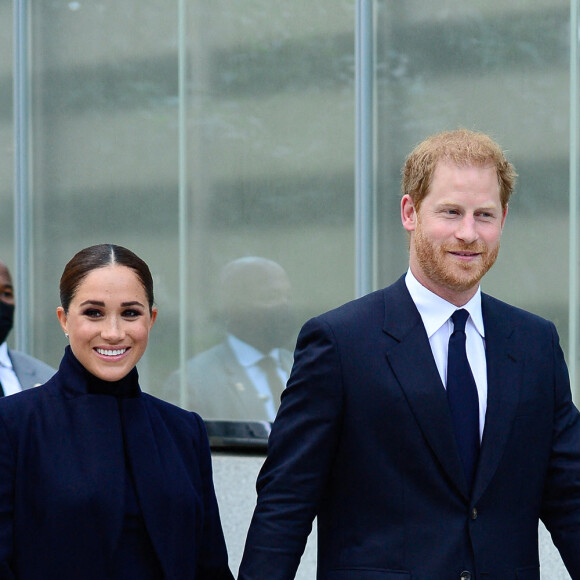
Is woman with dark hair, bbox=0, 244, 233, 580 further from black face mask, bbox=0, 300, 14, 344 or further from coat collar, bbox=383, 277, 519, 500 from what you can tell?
black face mask, bbox=0, 300, 14, 344

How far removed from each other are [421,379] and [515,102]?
3074 millimetres

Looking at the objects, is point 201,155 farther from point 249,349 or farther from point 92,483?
point 92,483

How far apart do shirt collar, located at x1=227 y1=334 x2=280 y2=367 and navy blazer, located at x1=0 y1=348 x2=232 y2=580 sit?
310 cm

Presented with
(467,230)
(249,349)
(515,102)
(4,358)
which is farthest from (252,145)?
(467,230)

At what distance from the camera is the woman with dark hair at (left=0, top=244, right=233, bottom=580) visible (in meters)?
3.27

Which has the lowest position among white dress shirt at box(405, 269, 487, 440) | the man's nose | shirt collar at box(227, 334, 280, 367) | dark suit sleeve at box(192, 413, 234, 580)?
dark suit sleeve at box(192, 413, 234, 580)

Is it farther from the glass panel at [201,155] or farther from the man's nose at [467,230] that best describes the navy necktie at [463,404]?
the glass panel at [201,155]

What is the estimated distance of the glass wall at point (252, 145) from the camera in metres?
6.04

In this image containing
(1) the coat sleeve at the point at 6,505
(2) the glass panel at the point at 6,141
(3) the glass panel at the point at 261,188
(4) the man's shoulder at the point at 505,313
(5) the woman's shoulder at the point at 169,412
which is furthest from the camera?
(2) the glass panel at the point at 6,141

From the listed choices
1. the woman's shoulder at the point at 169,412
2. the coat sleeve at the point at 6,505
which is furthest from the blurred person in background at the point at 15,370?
the coat sleeve at the point at 6,505

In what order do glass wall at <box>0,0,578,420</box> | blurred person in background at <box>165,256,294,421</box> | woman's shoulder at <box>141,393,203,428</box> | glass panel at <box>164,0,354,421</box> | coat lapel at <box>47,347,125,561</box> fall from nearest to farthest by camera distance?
coat lapel at <box>47,347,125,561</box> → woman's shoulder at <box>141,393,203,428</box> → glass wall at <box>0,0,578,420</box> → glass panel at <box>164,0,354,421</box> → blurred person in background at <box>165,256,294,421</box>

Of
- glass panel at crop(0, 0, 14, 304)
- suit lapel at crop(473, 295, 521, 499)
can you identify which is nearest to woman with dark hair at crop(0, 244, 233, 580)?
suit lapel at crop(473, 295, 521, 499)

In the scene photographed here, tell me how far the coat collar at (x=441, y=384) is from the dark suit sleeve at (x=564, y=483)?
0.21 metres

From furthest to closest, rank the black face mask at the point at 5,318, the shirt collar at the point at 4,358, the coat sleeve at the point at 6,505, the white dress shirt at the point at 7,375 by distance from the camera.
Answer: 1. the black face mask at the point at 5,318
2. the shirt collar at the point at 4,358
3. the white dress shirt at the point at 7,375
4. the coat sleeve at the point at 6,505
